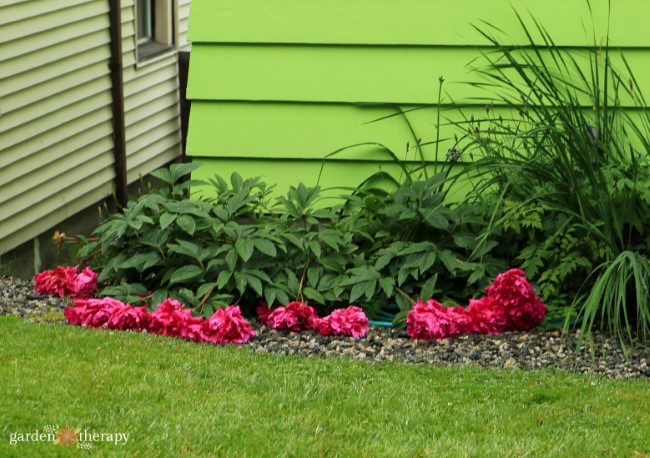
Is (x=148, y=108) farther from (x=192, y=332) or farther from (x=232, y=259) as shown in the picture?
(x=192, y=332)

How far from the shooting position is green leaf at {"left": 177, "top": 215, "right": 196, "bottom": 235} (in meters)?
5.67

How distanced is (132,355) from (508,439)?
159 centimetres

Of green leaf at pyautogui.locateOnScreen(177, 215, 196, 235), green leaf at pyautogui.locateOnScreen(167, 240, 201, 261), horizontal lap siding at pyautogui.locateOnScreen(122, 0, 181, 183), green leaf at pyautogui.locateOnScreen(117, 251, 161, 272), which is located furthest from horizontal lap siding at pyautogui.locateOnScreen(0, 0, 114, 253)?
green leaf at pyautogui.locateOnScreen(167, 240, 201, 261)

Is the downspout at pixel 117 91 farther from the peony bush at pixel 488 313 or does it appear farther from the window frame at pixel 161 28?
the peony bush at pixel 488 313

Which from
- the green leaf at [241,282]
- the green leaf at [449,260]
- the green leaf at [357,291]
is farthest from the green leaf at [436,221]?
the green leaf at [241,282]

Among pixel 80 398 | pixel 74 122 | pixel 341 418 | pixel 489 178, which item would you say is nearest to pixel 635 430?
pixel 341 418

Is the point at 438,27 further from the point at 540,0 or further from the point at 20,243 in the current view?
the point at 20,243

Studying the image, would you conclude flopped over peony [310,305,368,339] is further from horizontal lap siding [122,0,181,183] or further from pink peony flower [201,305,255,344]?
horizontal lap siding [122,0,181,183]

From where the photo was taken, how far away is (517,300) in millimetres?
5258

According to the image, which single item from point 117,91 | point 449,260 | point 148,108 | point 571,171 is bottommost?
point 148,108

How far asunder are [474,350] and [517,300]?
1.26ft

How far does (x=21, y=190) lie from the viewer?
859 cm

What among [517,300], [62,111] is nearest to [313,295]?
[517,300]

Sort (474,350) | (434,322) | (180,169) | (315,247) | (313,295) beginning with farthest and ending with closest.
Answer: (180,169) < (315,247) < (313,295) < (434,322) < (474,350)
